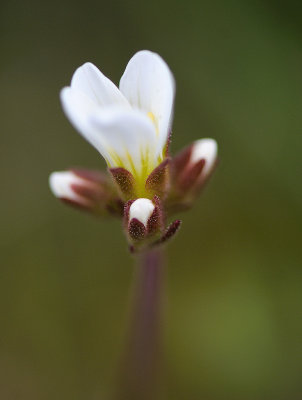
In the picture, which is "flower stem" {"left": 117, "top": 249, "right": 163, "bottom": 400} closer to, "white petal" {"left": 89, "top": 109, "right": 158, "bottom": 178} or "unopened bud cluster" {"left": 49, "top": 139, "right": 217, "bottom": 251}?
"unopened bud cluster" {"left": 49, "top": 139, "right": 217, "bottom": 251}

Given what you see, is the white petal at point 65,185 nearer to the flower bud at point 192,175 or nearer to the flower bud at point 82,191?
the flower bud at point 82,191

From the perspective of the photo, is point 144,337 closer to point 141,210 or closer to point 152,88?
point 141,210

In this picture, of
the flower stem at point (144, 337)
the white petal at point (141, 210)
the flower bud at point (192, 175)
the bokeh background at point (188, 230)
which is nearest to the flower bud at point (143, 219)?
the white petal at point (141, 210)

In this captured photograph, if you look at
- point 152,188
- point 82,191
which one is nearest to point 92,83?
point 152,188

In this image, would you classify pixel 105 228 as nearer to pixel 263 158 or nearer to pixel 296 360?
pixel 263 158

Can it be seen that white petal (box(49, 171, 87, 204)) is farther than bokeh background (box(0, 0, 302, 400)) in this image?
No

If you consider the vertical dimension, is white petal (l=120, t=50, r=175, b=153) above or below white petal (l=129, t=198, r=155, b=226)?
above

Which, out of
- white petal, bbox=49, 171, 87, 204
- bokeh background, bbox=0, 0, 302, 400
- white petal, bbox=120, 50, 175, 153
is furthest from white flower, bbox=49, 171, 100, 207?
bokeh background, bbox=0, 0, 302, 400
